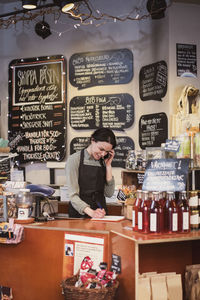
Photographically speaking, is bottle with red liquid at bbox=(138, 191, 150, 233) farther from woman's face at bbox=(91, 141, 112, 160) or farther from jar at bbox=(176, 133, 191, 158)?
woman's face at bbox=(91, 141, 112, 160)

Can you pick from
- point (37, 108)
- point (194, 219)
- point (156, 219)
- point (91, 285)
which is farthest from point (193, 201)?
point (37, 108)

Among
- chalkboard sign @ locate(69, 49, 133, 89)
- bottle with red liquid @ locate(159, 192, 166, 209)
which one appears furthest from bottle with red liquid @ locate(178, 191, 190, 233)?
chalkboard sign @ locate(69, 49, 133, 89)

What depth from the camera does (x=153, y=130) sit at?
545 cm

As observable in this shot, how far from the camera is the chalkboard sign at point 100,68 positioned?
5875 millimetres

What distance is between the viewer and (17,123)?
21.4ft

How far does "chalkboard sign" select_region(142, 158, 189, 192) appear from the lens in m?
3.06

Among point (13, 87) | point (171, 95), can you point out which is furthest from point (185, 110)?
point (13, 87)

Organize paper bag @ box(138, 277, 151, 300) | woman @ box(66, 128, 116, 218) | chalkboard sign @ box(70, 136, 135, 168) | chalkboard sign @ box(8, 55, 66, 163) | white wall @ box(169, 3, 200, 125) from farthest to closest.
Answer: chalkboard sign @ box(8, 55, 66, 163) → chalkboard sign @ box(70, 136, 135, 168) → white wall @ box(169, 3, 200, 125) → woman @ box(66, 128, 116, 218) → paper bag @ box(138, 277, 151, 300)

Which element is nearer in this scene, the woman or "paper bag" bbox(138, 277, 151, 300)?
"paper bag" bbox(138, 277, 151, 300)

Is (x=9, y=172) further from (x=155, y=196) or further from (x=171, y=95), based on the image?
(x=155, y=196)

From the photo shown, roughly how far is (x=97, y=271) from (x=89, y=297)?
0.91ft

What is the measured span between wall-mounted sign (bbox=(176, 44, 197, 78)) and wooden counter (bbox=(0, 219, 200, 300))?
2.43 meters

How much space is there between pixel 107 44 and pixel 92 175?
259cm

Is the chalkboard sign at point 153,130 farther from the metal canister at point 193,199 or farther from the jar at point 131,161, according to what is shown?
the metal canister at point 193,199
